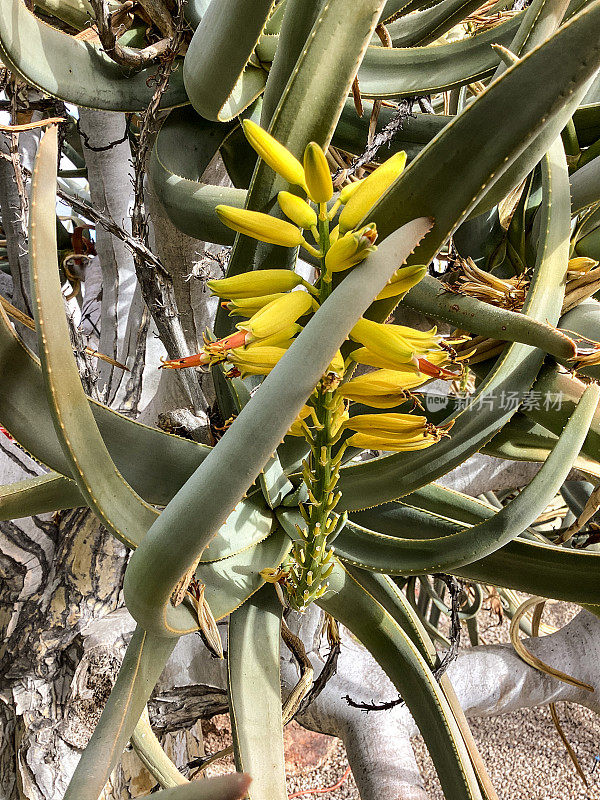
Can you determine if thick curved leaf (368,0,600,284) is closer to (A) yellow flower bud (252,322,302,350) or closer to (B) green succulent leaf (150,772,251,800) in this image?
(A) yellow flower bud (252,322,302,350)

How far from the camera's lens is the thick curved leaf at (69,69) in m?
0.46

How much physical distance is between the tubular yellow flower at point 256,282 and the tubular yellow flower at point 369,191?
0.12 feet

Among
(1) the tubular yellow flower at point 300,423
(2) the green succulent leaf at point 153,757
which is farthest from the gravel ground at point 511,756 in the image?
(1) the tubular yellow flower at point 300,423

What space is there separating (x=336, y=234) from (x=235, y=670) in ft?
1.01

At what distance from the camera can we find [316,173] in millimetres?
285

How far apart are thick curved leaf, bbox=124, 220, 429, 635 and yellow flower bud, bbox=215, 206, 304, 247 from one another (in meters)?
0.08

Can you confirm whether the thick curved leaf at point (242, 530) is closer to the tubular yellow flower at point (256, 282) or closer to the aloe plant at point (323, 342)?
the aloe plant at point (323, 342)

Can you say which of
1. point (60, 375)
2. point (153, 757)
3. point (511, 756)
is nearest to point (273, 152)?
point (60, 375)

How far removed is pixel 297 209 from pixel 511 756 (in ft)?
4.43

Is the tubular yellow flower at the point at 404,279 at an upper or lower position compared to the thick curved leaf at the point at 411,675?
upper

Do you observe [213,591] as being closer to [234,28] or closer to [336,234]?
[336,234]

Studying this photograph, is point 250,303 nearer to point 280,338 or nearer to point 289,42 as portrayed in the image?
point 280,338

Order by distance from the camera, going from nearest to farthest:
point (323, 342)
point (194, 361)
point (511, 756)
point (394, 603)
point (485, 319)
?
point (323, 342) < point (194, 361) < point (485, 319) < point (394, 603) < point (511, 756)

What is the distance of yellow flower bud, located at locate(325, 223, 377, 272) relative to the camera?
0.26 metres
